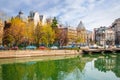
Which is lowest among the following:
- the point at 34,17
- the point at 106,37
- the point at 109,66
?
the point at 109,66

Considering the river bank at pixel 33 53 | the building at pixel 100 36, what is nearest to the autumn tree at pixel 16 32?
the river bank at pixel 33 53

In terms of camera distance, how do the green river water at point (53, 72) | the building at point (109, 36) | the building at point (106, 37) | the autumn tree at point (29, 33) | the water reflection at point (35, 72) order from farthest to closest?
the building at point (106, 37) → the building at point (109, 36) → the autumn tree at point (29, 33) → the green river water at point (53, 72) → the water reflection at point (35, 72)

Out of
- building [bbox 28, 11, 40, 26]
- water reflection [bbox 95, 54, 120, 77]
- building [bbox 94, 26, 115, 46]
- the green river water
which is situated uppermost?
building [bbox 28, 11, 40, 26]

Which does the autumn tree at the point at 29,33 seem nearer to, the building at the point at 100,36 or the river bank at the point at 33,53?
the river bank at the point at 33,53

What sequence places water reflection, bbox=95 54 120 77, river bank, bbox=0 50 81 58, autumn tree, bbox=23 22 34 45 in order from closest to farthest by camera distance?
water reflection, bbox=95 54 120 77 < river bank, bbox=0 50 81 58 < autumn tree, bbox=23 22 34 45

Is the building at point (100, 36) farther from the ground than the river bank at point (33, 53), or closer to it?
farther from the ground

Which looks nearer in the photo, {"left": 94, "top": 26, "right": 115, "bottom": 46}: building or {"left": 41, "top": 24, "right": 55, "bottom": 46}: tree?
{"left": 41, "top": 24, "right": 55, "bottom": 46}: tree

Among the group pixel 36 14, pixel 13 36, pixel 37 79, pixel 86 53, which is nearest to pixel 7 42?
pixel 13 36

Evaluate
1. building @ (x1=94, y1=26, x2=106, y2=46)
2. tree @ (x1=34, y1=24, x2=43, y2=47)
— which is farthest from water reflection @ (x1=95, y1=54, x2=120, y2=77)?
building @ (x1=94, y1=26, x2=106, y2=46)

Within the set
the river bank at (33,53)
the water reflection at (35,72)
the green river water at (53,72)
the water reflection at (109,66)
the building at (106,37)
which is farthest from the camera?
the building at (106,37)

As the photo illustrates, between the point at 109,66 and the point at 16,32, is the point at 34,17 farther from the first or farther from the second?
the point at 109,66

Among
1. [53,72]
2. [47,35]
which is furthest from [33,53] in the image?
[53,72]

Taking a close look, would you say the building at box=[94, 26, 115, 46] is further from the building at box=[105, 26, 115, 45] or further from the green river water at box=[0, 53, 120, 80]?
the green river water at box=[0, 53, 120, 80]

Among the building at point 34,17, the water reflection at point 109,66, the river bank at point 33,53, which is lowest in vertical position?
the water reflection at point 109,66
